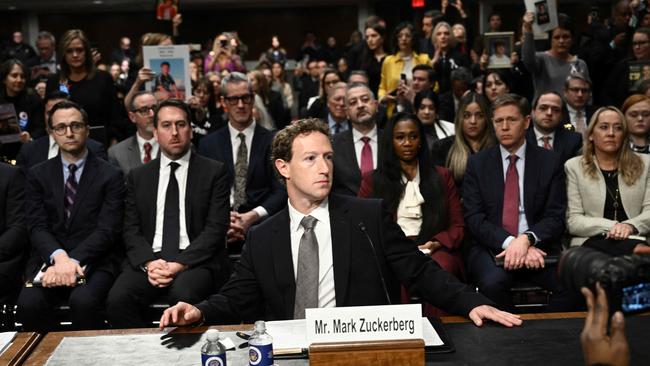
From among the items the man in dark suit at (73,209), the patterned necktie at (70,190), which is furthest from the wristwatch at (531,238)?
the patterned necktie at (70,190)

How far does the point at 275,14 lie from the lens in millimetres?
16906

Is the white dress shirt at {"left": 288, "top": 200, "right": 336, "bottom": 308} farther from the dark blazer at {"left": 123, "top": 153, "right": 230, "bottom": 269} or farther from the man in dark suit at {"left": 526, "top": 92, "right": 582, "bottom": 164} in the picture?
the man in dark suit at {"left": 526, "top": 92, "right": 582, "bottom": 164}

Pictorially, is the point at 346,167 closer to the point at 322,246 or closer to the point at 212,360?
the point at 322,246

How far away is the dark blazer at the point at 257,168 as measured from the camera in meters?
4.72

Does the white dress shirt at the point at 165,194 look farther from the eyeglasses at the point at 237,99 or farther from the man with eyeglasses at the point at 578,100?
the man with eyeglasses at the point at 578,100

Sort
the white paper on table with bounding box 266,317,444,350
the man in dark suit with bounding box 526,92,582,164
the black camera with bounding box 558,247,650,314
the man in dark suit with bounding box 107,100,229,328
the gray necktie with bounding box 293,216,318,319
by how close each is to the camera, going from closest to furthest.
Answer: the black camera with bounding box 558,247,650,314 < the white paper on table with bounding box 266,317,444,350 < the gray necktie with bounding box 293,216,318,319 < the man in dark suit with bounding box 107,100,229,328 < the man in dark suit with bounding box 526,92,582,164

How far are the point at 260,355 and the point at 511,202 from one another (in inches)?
97.0

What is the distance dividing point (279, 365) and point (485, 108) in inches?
115

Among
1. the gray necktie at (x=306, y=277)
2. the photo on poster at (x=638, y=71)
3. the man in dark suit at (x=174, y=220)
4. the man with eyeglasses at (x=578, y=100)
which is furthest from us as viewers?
the photo on poster at (x=638, y=71)

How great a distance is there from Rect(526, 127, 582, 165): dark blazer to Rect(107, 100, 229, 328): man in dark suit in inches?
75.3

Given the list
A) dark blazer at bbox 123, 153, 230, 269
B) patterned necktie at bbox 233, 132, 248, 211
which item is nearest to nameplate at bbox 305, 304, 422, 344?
dark blazer at bbox 123, 153, 230, 269

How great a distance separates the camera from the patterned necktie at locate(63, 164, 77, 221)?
4.19m

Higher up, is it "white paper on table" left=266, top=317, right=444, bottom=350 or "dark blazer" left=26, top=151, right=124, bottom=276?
"dark blazer" left=26, top=151, right=124, bottom=276

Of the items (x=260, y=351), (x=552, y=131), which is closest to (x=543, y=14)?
(x=552, y=131)
